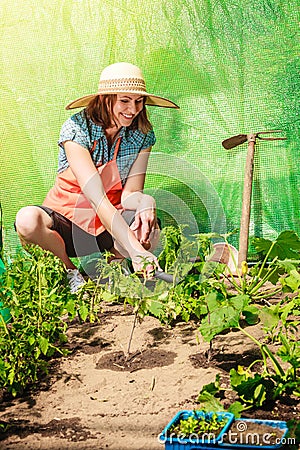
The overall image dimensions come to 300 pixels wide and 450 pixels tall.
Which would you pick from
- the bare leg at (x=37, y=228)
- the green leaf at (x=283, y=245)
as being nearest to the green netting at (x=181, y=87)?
the bare leg at (x=37, y=228)

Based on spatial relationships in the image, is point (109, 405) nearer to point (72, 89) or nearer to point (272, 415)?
point (272, 415)

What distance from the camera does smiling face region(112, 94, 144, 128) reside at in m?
3.57

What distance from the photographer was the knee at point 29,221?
358 cm

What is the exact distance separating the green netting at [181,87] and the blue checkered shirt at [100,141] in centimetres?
29

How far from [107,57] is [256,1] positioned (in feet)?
3.12

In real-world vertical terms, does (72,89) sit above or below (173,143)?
above

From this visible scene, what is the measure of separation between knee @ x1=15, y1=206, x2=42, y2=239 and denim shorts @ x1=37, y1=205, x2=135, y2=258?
102mm

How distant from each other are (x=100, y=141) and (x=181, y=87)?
26.2 inches

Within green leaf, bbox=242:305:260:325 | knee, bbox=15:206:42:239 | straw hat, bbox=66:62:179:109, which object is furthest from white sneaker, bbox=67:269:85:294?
green leaf, bbox=242:305:260:325

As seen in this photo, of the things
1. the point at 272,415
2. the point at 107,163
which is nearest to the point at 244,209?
the point at 107,163

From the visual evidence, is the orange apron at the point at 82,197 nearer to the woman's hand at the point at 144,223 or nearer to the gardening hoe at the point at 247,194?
the woman's hand at the point at 144,223

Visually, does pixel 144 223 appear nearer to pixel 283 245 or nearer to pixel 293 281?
pixel 283 245

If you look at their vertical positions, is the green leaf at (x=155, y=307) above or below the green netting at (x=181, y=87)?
below

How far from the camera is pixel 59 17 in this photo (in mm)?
4086
